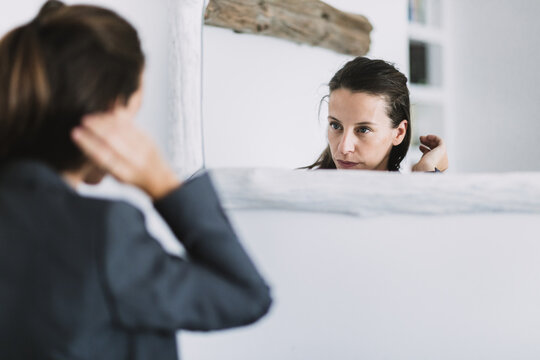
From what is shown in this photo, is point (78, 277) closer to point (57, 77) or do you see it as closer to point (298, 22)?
point (57, 77)

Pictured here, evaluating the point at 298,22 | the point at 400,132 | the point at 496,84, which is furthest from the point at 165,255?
the point at 496,84

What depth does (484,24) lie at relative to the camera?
1974 millimetres

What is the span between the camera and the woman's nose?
3.70 feet

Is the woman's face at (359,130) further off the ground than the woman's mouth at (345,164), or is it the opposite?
the woman's face at (359,130)

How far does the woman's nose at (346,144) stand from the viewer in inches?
44.4

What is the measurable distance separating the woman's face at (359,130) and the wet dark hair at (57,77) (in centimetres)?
73

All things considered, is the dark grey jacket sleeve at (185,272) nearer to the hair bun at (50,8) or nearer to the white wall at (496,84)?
the hair bun at (50,8)

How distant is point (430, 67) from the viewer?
6.84ft

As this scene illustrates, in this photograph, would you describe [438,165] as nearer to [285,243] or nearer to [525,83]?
[285,243]

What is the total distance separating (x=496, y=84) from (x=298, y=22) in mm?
1188

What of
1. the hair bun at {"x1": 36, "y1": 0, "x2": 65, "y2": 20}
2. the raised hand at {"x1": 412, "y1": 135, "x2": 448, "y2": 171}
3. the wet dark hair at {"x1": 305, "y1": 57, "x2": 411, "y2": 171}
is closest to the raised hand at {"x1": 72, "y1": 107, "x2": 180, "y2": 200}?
the hair bun at {"x1": 36, "y1": 0, "x2": 65, "y2": 20}

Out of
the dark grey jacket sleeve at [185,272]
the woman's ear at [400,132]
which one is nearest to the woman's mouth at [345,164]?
the woman's ear at [400,132]

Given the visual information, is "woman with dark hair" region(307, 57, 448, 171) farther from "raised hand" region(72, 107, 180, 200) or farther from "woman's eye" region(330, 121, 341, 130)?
"raised hand" region(72, 107, 180, 200)

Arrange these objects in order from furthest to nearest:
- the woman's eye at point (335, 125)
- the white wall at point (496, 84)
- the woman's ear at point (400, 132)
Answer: the white wall at point (496, 84)
the woman's ear at point (400, 132)
the woman's eye at point (335, 125)
